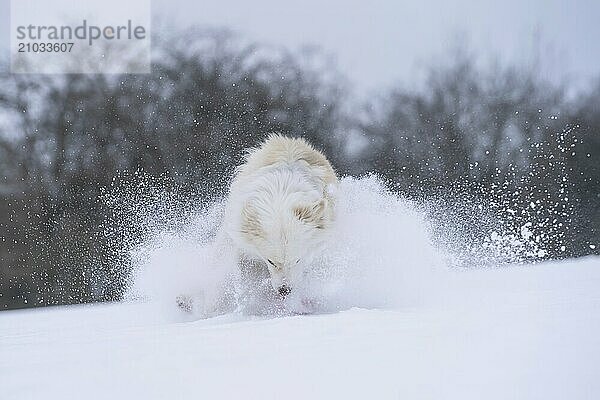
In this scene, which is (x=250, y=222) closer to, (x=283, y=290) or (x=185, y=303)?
(x=283, y=290)

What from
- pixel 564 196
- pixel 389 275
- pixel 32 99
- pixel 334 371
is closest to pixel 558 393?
pixel 334 371

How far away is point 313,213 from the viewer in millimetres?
4750

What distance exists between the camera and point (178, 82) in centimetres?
1330

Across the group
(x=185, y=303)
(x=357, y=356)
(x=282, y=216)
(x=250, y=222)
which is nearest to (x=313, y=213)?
(x=282, y=216)

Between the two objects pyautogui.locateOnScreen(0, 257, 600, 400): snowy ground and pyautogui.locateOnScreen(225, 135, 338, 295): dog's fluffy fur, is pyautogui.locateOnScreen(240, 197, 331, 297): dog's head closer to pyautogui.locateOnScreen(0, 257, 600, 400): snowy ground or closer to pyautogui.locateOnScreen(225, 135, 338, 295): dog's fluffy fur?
pyautogui.locateOnScreen(225, 135, 338, 295): dog's fluffy fur

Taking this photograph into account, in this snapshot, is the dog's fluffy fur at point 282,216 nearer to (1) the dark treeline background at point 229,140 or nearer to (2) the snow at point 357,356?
(2) the snow at point 357,356

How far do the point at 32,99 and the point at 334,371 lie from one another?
1193cm

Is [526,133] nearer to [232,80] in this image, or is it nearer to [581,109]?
[581,109]

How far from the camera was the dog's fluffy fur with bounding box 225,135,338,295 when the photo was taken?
4.66 metres

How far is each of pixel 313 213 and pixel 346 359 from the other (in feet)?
8.99

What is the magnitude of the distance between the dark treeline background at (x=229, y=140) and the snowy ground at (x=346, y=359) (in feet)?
31.0

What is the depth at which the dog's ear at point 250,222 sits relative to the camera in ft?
15.5

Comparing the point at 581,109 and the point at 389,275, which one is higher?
the point at 581,109

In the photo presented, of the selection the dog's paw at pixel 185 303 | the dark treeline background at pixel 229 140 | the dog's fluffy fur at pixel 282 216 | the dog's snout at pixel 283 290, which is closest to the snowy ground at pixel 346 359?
the dog's snout at pixel 283 290
